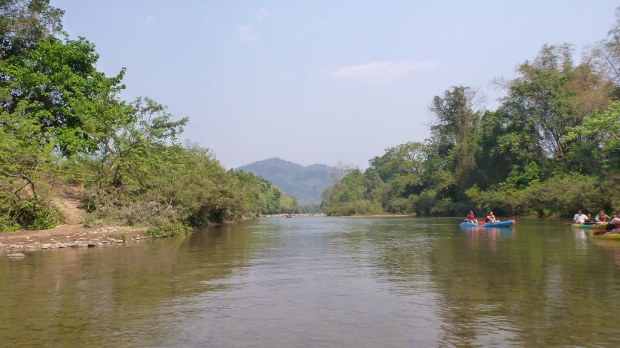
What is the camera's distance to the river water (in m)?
7.73

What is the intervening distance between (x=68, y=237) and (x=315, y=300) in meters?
18.0

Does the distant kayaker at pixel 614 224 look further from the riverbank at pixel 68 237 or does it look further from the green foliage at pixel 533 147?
the riverbank at pixel 68 237

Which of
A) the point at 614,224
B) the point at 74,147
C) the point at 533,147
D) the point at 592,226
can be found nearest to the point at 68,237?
the point at 74,147

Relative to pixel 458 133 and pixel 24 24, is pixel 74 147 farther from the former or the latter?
pixel 458 133

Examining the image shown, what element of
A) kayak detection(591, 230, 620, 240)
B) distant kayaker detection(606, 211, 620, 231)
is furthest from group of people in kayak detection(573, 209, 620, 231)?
kayak detection(591, 230, 620, 240)

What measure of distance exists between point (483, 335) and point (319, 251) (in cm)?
1428

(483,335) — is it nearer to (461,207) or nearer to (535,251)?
(535,251)

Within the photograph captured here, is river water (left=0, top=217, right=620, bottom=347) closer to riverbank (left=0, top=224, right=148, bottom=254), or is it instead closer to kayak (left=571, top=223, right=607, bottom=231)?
riverbank (left=0, top=224, right=148, bottom=254)

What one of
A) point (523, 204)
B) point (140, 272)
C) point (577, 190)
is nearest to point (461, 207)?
point (523, 204)

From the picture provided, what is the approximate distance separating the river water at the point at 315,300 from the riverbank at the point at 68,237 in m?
3.83

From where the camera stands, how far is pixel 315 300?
424 inches

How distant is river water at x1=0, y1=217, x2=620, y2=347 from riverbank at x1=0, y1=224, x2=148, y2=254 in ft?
12.6

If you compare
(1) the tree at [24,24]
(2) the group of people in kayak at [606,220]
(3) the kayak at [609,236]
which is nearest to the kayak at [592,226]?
(2) the group of people in kayak at [606,220]

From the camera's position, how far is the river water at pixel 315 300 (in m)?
7.73
